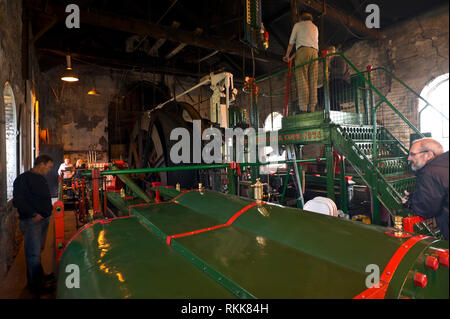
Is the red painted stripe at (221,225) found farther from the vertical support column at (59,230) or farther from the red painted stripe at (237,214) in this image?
the vertical support column at (59,230)

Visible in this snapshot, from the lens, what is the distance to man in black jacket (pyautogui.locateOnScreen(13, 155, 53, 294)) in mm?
3127

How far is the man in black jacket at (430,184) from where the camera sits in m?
1.21

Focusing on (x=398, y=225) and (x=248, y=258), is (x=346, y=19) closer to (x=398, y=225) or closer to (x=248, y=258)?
(x=398, y=225)

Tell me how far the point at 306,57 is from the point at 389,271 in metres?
5.04

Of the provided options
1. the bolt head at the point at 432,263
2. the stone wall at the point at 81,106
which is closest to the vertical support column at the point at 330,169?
the bolt head at the point at 432,263

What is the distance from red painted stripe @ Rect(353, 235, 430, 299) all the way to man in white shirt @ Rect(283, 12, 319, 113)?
4.42 meters

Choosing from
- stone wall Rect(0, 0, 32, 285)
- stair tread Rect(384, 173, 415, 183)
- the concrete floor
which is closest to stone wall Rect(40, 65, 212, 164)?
stone wall Rect(0, 0, 32, 285)

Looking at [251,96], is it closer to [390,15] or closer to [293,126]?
[293,126]

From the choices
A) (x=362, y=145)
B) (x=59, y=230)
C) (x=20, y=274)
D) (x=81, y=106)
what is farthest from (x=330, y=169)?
(x=81, y=106)

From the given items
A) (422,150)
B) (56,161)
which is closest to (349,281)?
(422,150)

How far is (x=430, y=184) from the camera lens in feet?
4.03

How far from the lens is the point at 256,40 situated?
174 inches

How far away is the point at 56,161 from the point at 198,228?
8.84 meters

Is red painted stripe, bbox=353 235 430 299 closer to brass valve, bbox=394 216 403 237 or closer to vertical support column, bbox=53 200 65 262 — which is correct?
brass valve, bbox=394 216 403 237
